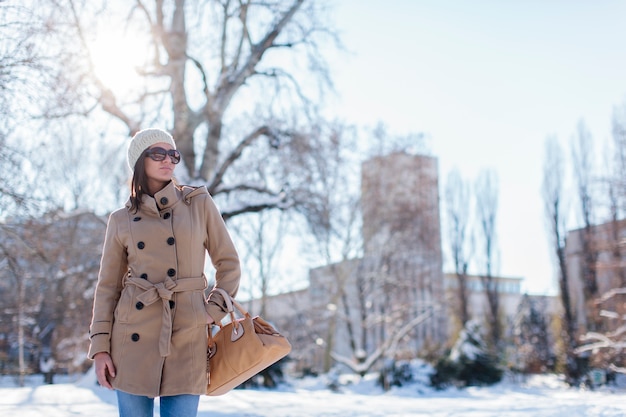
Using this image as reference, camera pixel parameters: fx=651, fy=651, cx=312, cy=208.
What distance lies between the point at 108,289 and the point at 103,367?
327mm

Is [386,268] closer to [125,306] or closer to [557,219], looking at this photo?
[557,219]

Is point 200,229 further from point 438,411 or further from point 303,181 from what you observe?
point 303,181

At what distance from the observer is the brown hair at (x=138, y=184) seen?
283 cm

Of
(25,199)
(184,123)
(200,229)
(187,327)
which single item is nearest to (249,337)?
(187,327)

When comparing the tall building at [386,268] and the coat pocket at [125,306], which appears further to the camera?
the tall building at [386,268]

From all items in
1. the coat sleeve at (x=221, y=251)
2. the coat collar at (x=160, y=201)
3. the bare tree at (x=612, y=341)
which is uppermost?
the coat collar at (x=160, y=201)

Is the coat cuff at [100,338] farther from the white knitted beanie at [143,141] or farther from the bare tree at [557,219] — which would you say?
the bare tree at [557,219]

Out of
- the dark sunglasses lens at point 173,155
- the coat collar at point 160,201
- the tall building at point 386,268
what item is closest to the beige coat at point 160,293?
the coat collar at point 160,201

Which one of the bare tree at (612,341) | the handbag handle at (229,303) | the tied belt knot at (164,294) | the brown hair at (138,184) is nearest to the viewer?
the tied belt knot at (164,294)

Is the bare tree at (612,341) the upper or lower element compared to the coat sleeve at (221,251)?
lower

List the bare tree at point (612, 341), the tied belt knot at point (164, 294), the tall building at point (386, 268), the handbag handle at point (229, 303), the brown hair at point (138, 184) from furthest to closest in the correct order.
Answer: the tall building at point (386, 268), the bare tree at point (612, 341), the brown hair at point (138, 184), the handbag handle at point (229, 303), the tied belt knot at point (164, 294)

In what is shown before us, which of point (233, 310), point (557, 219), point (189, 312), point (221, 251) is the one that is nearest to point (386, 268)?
point (557, 219)

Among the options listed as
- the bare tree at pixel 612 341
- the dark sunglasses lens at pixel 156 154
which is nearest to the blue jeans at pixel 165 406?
the dark sunglasses lens at pixel 156 154

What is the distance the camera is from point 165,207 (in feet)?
9.18
